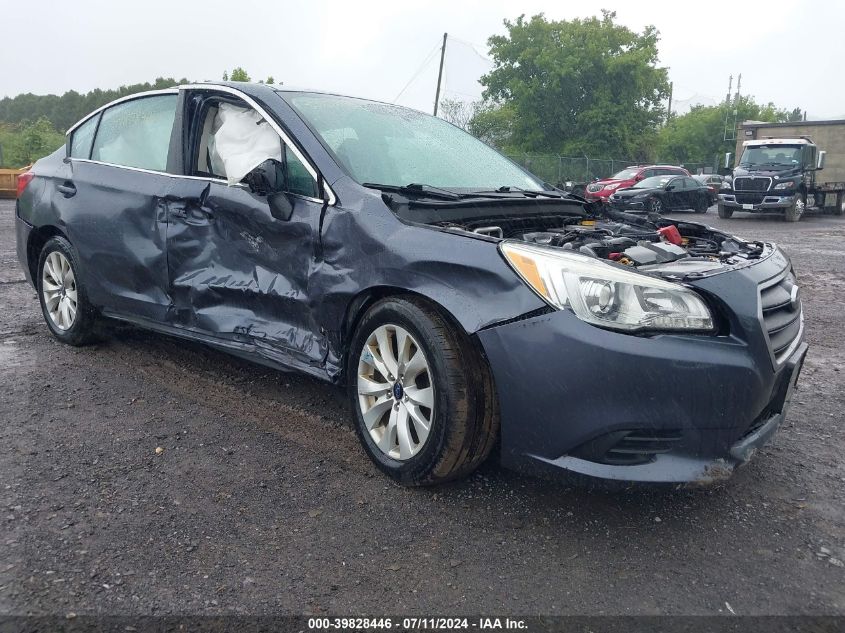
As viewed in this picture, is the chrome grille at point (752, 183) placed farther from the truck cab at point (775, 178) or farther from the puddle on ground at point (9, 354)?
the puddle on ground at point (9, 354)

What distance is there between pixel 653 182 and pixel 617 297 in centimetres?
2099

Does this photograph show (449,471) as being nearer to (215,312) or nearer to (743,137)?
(215,312)

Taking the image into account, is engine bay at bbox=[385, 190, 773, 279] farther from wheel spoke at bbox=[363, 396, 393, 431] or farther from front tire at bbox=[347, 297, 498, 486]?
wheel spoke at bbox=[363, 396, 393, 431]

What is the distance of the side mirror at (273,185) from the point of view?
3363mm

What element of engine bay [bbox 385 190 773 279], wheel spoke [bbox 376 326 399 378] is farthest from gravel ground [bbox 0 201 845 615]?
engine bay [bbox 385 190 773 279]

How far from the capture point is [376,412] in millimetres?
3139

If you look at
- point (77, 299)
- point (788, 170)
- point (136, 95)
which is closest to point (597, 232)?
point (136, 95)

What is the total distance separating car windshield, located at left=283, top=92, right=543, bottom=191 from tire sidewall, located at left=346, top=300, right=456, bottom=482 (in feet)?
2.42

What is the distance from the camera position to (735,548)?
264 cm

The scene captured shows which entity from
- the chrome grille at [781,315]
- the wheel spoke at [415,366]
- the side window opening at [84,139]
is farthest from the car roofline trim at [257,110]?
the chrome grille at [781,315]

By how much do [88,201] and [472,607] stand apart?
3.58 metres

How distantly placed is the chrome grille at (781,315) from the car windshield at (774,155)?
18863mm

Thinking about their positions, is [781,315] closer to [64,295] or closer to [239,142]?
[239,142]

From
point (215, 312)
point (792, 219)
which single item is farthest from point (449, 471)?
point (792, 219)
